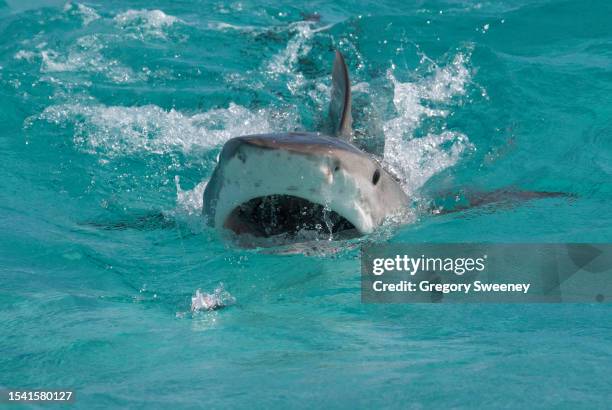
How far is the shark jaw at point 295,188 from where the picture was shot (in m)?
2.83

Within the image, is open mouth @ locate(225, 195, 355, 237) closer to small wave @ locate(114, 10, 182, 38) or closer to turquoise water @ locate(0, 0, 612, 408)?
turquoise water @ locate(0, 0, 612, 408)

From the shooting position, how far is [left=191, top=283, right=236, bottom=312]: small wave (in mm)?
2912

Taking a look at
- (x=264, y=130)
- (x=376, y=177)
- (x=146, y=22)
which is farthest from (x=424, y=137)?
(x=146, y=22)

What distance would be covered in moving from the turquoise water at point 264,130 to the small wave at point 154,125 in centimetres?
2

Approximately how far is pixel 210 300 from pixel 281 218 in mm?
515

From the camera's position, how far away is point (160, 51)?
7.93m

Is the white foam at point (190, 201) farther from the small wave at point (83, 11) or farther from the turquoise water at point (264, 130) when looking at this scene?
the small wave at point (83, 11)

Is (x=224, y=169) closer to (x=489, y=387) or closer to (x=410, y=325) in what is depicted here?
(x=410, y=325)

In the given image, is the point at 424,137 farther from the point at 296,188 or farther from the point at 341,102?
the point at 296,188

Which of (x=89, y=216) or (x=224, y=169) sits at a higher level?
(x=224, y=169)

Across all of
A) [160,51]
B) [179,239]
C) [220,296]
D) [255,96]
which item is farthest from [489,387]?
[160,51]

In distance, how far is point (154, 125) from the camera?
5.96 meters

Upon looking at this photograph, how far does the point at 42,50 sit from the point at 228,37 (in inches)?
76.2

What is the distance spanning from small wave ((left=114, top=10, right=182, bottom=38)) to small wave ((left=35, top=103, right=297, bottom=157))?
7.85 feet
